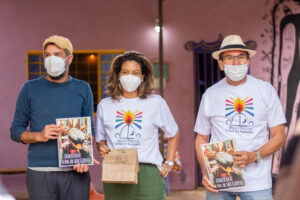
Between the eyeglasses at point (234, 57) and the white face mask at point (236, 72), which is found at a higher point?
the eyeglasses at point (234, 57)

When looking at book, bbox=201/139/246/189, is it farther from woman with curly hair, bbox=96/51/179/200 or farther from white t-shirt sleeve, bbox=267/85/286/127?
woman with curly hair, bbox=96/51/179/200

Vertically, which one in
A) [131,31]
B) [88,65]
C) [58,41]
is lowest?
[58,41]

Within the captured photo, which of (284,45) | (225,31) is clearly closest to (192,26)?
(225,31)

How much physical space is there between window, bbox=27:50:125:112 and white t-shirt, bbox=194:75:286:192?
499 centimetres

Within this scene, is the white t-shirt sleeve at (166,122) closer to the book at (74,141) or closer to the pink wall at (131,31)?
the book at (74,141)

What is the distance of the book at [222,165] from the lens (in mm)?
2377

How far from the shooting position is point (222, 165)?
241 cm

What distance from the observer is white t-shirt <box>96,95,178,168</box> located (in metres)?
2.63

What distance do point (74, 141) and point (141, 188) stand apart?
0.51 m

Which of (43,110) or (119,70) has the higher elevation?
(119,70)

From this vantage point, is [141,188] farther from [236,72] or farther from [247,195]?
[236,72]

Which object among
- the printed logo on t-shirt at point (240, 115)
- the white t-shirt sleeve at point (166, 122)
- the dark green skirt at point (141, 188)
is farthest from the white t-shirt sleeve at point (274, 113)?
the dark green skirt at point (141, 188)

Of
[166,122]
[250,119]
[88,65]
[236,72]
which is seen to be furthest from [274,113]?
[88,65]

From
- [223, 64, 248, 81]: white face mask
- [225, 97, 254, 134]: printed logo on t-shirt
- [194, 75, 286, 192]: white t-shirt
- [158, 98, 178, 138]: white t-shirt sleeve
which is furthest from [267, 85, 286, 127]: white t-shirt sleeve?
[158, 98, 178, 138]: white t-shirt sleeve
